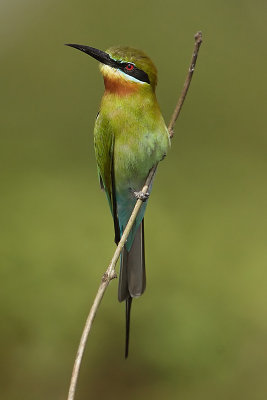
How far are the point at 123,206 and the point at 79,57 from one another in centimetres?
262

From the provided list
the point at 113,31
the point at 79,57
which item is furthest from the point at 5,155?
the point at 113,31

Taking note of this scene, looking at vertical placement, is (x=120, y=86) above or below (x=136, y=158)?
above

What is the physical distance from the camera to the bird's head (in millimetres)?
1989

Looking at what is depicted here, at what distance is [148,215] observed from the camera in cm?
371

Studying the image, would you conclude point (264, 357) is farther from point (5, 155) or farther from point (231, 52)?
point (231, 52)

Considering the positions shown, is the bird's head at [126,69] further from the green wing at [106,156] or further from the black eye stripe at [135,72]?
the green wing at [106,156]

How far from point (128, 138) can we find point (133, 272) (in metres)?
0.46

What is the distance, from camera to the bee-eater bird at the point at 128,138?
6.71 ft

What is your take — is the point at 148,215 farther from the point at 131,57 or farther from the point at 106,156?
the point at 131,57

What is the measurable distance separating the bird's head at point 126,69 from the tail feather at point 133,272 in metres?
0.55

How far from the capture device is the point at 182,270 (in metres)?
3.46

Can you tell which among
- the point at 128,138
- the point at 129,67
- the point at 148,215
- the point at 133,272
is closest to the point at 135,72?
the point at 129,67

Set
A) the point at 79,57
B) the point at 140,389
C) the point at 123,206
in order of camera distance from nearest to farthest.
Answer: the point at 123,206
the point at 140,389
the point at 79,57

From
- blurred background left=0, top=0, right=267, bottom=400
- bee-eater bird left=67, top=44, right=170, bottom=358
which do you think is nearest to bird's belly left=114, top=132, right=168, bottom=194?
bee-eater bird left=67, top=44, right=170, bottom=358
